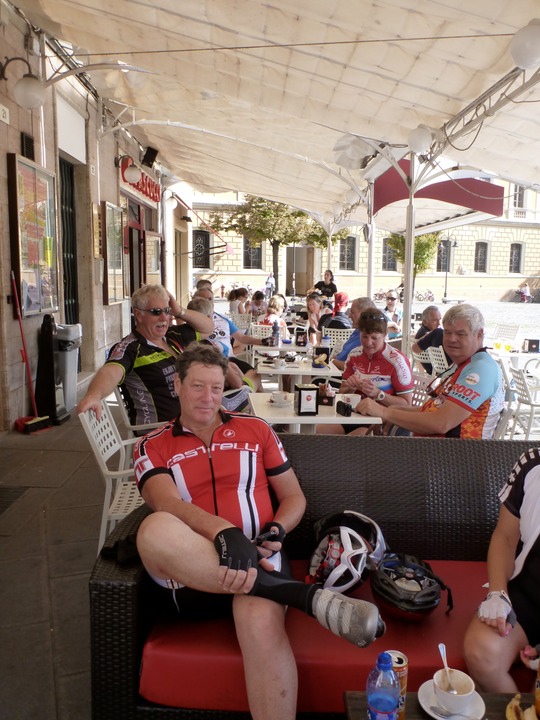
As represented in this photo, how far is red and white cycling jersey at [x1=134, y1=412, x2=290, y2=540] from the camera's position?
2.11 m

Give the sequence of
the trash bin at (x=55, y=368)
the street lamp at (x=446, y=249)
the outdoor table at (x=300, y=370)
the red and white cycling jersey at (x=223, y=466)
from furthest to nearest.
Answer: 1. the street lamp at (x=446, y=249)
2. the trash bin at (x=55, y=368)
3. the outdoor table at (x=300, y=370)
4. the red and white cycling jersey at (x=223, y=466)

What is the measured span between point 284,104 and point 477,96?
7.27 feet

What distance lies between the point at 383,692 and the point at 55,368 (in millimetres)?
5031

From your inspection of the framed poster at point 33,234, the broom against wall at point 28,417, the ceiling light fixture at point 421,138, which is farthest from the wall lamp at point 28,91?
the ceiling light fixture at point 421,138

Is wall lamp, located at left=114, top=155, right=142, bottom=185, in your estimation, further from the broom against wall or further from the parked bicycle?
the parked bicycle

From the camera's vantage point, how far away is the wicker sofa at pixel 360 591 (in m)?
1.74

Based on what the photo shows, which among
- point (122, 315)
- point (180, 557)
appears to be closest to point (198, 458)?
point (180, 557)

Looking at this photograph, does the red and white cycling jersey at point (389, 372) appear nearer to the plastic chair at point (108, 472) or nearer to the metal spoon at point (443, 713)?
the plastic chair at point (108, 472)

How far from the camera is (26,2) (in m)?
4.96

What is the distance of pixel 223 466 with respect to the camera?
2145 millimetres

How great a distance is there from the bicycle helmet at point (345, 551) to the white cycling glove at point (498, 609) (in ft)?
1.30

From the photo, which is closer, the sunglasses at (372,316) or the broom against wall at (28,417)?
the sunglasses at (372,316)

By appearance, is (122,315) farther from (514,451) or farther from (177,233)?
(177,233)

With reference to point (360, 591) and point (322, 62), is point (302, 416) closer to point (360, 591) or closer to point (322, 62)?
point (360, 591)
